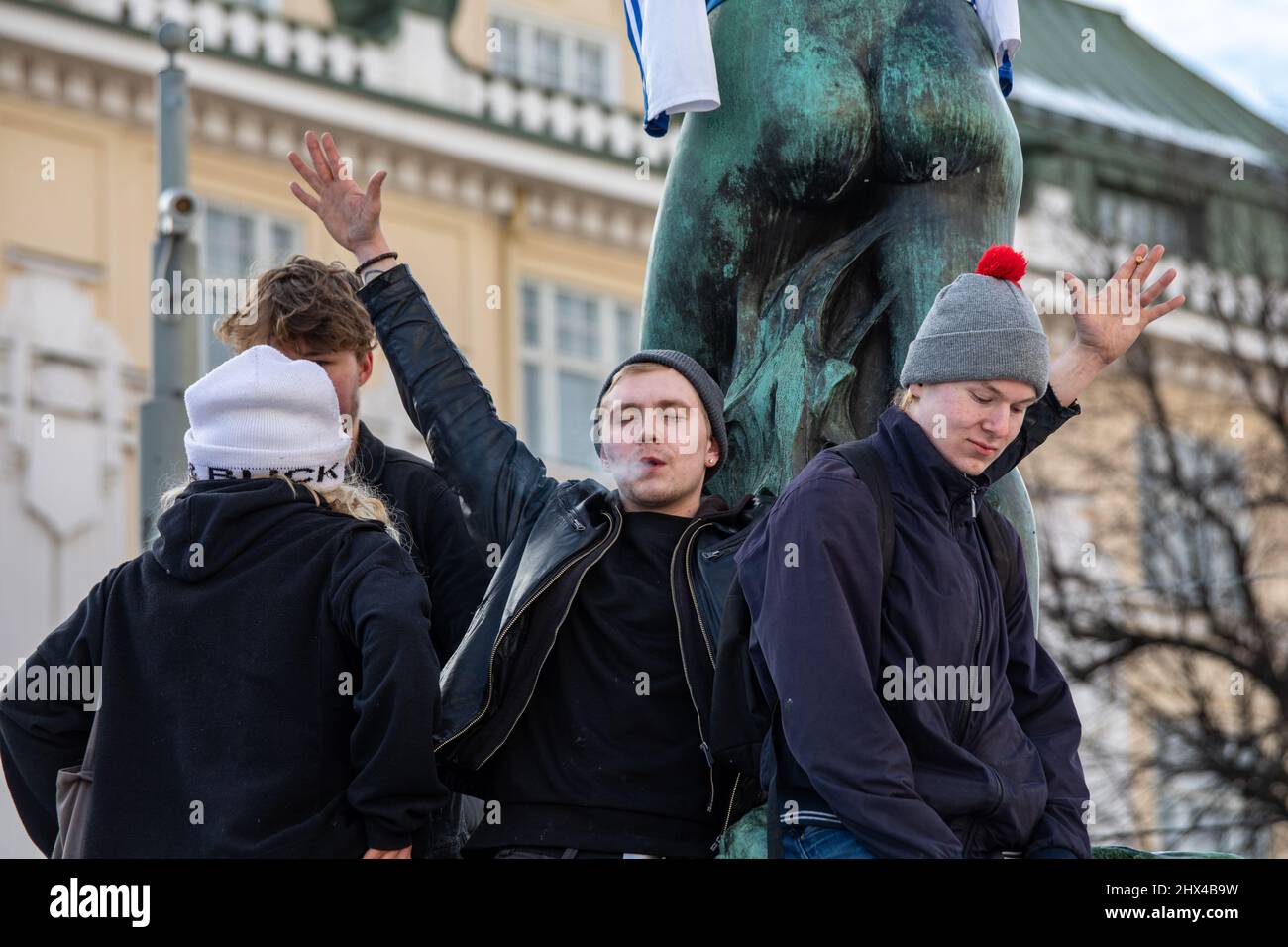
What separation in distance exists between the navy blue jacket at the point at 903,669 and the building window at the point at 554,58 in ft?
88.3

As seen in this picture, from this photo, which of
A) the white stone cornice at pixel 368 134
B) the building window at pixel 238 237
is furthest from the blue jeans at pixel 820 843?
the building window at pixel 238 237

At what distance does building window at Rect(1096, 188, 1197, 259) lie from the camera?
29375mm

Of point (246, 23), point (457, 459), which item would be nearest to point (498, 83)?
point (246, 23)

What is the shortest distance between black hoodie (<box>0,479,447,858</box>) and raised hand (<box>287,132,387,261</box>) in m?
0.95

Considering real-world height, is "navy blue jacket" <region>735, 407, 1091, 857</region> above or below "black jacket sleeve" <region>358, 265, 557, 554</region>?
below

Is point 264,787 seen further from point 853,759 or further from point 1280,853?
point 1280,853

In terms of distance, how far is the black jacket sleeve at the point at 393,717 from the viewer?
4.54m

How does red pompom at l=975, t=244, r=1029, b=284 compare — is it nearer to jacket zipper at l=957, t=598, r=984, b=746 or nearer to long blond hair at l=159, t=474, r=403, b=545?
jacket zipper at l=957, t=598, r=984, b=746

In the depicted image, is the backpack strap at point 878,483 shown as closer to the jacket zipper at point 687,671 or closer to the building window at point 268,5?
the jacket zipper at point 687,671

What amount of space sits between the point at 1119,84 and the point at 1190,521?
1303 centimetres

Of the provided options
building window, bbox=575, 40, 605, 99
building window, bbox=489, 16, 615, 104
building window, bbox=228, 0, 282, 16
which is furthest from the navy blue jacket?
building window, bbox=575, 40, 605, 99

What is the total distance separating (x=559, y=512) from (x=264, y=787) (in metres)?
0.94
